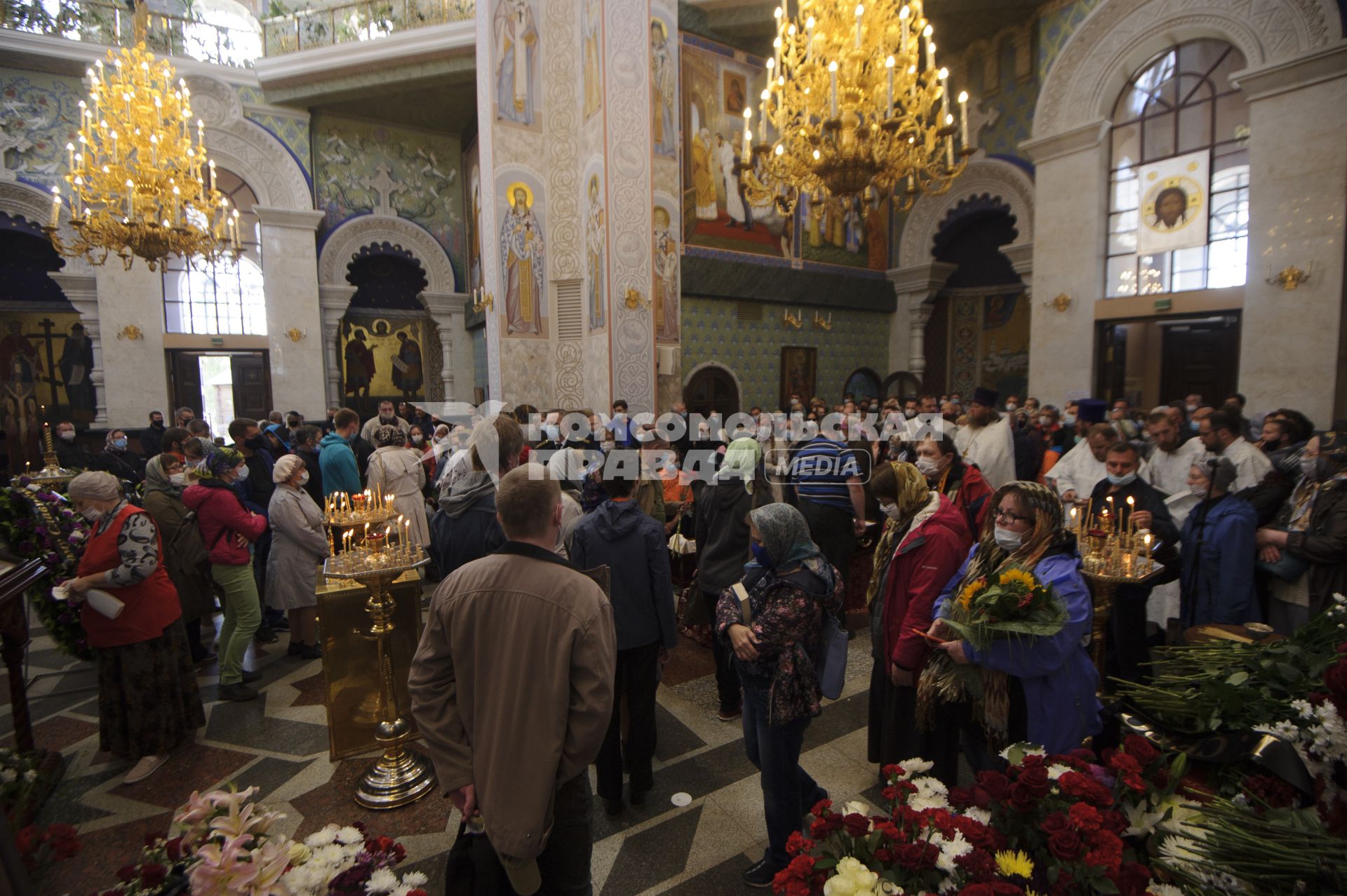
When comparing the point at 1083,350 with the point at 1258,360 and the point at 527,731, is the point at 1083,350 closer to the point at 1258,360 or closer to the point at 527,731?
the point at 1258,360

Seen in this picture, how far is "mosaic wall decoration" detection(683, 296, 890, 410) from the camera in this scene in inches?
487

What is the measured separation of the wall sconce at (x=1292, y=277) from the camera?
318 inches

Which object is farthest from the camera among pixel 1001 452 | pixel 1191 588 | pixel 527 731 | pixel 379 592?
pixel 1001 452

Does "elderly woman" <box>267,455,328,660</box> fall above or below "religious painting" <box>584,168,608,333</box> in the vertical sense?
below

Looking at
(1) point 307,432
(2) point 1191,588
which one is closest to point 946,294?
(2) point 1191,588

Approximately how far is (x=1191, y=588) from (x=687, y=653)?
128 inches

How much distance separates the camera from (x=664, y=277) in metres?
10.2

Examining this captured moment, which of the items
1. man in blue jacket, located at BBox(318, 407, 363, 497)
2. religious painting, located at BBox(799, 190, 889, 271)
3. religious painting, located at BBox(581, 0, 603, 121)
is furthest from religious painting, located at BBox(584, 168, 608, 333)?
man in blue jacket, located at BBox(318, 407, 363, 497)

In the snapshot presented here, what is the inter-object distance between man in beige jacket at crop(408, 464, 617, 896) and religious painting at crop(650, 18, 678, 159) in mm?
9438

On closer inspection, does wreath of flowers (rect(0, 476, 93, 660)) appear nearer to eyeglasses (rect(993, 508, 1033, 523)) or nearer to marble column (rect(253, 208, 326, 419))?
eyeglasses (rect(993, 508, 1033, 523))

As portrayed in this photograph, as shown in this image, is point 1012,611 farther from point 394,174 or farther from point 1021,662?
point 394,174

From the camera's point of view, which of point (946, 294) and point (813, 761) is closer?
point (813, 761)

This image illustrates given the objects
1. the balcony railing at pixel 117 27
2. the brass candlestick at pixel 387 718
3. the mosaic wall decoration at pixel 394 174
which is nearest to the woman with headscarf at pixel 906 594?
the brass candlestick at pixel 387 718

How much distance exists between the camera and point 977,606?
87.0 inches
